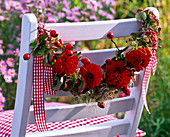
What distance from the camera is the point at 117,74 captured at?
86 cm

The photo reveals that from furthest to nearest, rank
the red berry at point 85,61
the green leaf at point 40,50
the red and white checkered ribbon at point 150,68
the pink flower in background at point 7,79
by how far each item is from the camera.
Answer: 1. the pink flower in background at point 7,79
2. the red and white checkered ribbon at point 150,68
3. the red berry at point 85,61
4. the green leaf at point 40,50

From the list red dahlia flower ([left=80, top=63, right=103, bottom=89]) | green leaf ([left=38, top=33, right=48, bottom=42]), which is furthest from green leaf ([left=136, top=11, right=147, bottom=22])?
green leaf ([left=38, top=33, right=48, bottom=42])

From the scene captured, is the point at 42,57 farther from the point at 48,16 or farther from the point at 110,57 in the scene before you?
the point at 48,16

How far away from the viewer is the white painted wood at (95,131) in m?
0.93

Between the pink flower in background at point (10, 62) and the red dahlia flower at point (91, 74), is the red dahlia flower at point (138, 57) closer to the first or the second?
the red dahlia flower at point (91, 74)

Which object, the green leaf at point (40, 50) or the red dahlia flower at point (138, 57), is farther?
the red dahlia flower at point (138, 57)

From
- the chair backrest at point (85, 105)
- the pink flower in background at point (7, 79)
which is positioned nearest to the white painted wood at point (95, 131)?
the chair backrest at point (85, 105)

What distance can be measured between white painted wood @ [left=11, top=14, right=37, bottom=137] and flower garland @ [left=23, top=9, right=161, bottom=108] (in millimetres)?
22

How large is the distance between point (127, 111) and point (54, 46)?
18.4 inches

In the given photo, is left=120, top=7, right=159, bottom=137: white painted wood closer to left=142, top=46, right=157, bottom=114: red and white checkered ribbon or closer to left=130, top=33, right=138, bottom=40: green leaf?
left=142, top=46, right=157, bottom=114: red and white checkered ribbon

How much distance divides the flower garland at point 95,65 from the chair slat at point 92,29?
0.07ft

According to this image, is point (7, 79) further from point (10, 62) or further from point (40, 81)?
point (40, 81)

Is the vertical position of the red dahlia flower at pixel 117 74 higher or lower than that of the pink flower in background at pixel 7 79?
higher

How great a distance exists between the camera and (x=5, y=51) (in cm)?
212
